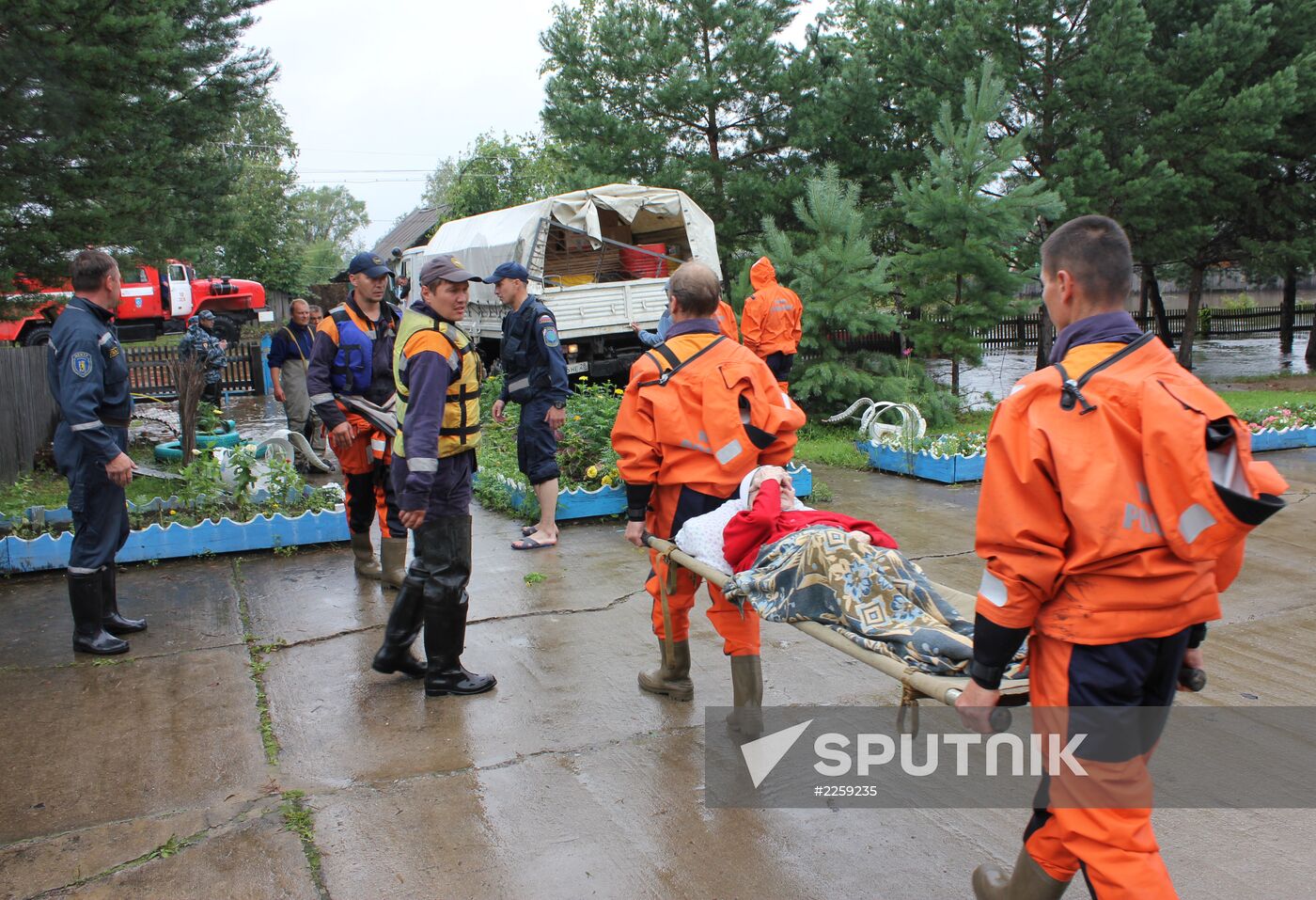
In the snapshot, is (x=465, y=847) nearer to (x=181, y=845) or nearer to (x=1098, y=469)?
(x=181, y=845)

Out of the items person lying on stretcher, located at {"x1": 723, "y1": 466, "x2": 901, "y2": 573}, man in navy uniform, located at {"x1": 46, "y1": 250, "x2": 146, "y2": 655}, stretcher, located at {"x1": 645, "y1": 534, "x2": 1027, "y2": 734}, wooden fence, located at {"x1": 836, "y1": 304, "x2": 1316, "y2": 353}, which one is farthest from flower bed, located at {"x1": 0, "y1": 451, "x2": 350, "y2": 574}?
wooden fence, located at {"x1": 836, "y1": 304, "x2": 1316, "y2": 353}

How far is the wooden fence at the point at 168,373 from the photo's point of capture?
54.1 ft

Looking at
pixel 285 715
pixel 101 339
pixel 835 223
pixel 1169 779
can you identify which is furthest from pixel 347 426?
pixel 835 223

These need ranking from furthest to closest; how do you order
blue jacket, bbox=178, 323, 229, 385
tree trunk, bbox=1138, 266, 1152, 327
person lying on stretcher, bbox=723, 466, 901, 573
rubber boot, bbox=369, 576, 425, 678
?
tree trunk, bbox=1138, 266, 1152, 327 → blue jacket, bbox=178, 323, 229, 385 → rubber boot, bbox=369, 576, 425, 678 → person lying on stretcher, bbox=723, 466, 901, 573

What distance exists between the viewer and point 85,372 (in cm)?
475

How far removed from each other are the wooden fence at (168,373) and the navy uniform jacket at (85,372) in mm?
12439

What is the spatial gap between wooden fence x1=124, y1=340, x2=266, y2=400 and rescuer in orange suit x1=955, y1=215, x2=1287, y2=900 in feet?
54.5

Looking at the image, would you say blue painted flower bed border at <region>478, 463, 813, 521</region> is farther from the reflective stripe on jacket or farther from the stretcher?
the stretcher

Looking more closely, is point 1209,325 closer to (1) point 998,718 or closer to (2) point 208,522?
(2) point 208,522

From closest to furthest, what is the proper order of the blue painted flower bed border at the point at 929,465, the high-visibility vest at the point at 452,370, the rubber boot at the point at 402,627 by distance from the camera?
the high-visibility vest at the point at 452,370 → the rubber boot at the point at 402,627 → the blue painted flower bed border at the point at 929,465

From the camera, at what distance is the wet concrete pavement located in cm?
300

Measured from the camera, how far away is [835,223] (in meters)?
12.7

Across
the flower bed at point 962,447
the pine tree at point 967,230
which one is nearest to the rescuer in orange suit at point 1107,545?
the flower bed at point 962,447

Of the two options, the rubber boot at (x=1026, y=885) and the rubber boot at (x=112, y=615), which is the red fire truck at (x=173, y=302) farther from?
the rubber boot at (x=1026, y=885)
